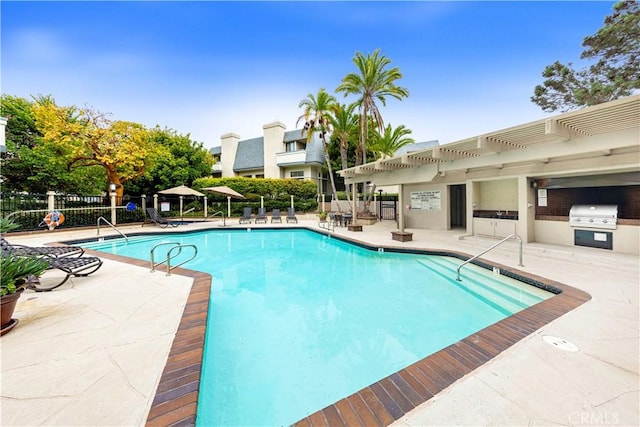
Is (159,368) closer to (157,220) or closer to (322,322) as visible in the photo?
(322,322)

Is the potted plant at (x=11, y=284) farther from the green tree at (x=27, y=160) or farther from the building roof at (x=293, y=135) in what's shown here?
the building roof at (x=293, y=135)

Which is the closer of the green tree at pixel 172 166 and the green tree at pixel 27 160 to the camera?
the green tree at pixel 27 160

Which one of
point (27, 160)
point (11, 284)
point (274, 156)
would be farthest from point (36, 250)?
A: point (274, 156)

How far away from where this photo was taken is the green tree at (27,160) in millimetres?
13219

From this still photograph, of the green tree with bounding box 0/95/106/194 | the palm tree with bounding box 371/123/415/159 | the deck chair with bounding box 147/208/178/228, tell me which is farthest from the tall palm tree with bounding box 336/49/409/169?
the green tree with bounding box 0/95/106/194

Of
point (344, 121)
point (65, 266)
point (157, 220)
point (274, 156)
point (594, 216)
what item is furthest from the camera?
point (274, 156)

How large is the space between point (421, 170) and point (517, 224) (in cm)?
332

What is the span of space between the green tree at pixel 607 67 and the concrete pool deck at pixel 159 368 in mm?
14133

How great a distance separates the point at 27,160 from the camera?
13234mm

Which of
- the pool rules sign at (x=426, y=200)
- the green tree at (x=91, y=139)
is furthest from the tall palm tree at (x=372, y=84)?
the green tree at (x=91, y=139)

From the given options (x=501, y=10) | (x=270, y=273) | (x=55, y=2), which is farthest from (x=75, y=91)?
(x=501, y=10)

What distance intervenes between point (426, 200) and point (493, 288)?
293 inches

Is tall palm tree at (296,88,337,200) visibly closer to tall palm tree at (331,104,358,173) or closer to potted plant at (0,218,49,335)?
tall palm tree at (331,104,358,173)

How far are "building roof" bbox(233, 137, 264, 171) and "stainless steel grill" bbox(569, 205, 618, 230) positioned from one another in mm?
21595
